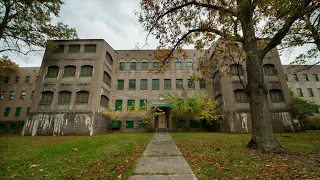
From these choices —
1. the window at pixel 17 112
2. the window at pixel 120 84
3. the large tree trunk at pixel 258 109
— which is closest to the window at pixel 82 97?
the window at pixel 120 84

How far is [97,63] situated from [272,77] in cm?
2352

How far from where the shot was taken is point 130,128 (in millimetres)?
21516

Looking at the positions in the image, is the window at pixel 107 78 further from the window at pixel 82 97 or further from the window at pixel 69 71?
the window at pixel 69 71

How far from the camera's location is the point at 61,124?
16641mm

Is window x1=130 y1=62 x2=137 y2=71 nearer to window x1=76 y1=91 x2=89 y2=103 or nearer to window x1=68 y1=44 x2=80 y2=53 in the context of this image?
window x1=68 y1=44 x2=80 y2=53

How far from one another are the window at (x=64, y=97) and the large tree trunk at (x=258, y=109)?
62.8ft

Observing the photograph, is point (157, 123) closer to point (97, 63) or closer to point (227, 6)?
point (97, 63)

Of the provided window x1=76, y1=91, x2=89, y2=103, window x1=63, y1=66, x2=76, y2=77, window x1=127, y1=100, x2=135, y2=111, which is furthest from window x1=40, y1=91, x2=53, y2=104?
window x1=127, y1=100, x2=135, y2=111

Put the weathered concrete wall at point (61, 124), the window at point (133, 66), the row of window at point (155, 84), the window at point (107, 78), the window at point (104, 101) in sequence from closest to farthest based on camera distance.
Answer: the weathered concrete wall at point (61, 124), the window at point (104, 101), the window at point (107, 78), the row of window at point (155, 84), the window at point (133, 66)

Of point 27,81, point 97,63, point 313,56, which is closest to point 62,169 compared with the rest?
point 313,56

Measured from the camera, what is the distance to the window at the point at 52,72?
18.8 metres

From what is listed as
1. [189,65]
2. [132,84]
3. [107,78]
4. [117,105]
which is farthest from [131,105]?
[189,65]

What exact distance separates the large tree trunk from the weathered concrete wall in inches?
630

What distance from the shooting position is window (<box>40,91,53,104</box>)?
17659 mm
